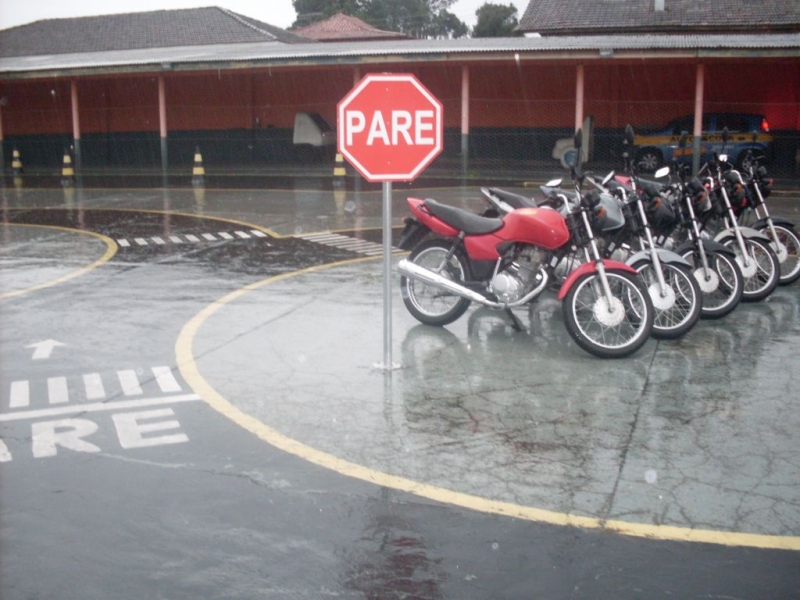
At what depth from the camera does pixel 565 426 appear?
5332mm

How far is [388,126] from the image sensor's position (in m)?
6.20

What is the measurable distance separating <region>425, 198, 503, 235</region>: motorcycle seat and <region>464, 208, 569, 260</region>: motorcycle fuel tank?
5 centimetres

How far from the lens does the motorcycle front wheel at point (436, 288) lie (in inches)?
305

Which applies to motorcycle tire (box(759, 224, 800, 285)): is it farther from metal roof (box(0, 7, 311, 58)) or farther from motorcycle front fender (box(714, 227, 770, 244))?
metal roof (box(0, 7, 311, 58))

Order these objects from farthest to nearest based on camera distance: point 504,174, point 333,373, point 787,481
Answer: point 504,174 < point 333,373 < point 787,481

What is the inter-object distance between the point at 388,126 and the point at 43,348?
3318 mm

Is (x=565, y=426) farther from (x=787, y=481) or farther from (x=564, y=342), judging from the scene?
(x=564, y=342)

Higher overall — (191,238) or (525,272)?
(525,272)

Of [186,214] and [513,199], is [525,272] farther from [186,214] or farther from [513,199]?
[186,214]

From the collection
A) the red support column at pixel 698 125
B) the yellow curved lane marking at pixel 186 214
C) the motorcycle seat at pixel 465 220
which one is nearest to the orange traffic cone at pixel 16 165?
the yellow curved lane marking at pixel 186 214

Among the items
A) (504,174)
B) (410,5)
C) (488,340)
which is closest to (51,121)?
(504,174)

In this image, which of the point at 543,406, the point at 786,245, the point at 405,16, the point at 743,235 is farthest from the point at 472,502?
the point at 405,16

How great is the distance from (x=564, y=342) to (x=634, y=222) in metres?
1.20

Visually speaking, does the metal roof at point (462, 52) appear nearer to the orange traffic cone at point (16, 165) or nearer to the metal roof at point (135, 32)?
the orange traffic cone at point (16, 165)
